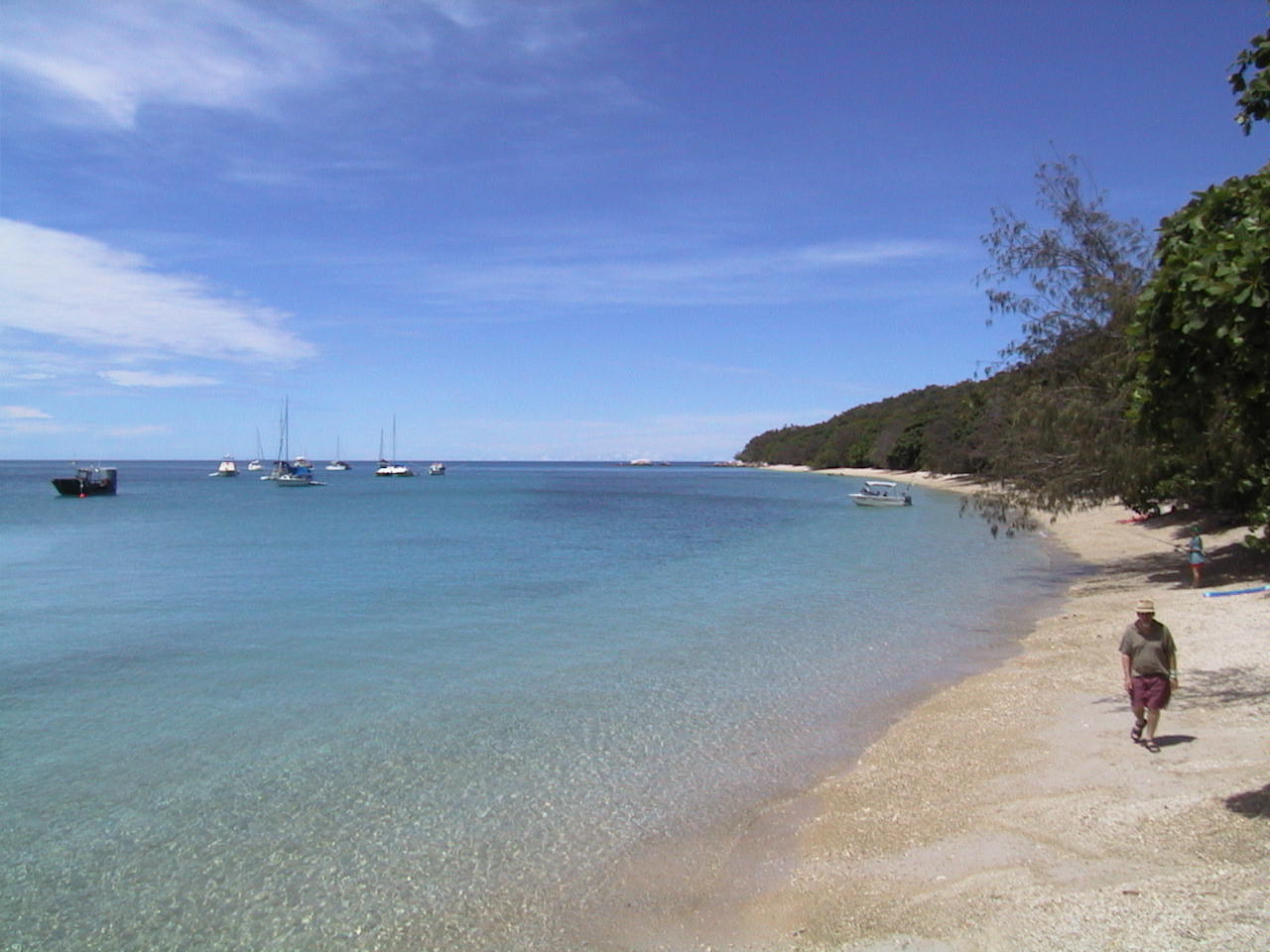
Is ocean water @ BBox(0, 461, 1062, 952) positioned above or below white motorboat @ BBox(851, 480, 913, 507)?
below

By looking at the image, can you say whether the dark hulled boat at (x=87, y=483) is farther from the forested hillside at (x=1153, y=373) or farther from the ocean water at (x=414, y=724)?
the forested hillside at (x=1153, y=373)

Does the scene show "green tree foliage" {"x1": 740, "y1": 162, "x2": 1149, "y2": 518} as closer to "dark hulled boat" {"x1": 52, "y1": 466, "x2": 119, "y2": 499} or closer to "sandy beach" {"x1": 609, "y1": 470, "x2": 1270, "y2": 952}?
"sandy beach" {"x1": 609, "y1": 470, "x2": 1270, "y2": 952}

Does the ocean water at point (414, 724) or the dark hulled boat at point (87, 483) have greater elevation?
the dark hulled boat at point (87, 483)

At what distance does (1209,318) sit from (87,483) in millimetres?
90311

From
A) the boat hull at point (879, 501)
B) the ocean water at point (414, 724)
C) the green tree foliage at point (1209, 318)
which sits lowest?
the ocean water at point (414, 724)

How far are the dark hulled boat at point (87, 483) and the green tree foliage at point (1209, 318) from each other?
87921 millimetres

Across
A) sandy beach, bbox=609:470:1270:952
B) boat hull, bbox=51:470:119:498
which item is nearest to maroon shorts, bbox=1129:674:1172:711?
sandy beach, bbox=609:470:1270:952

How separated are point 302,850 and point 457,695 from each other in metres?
5.39

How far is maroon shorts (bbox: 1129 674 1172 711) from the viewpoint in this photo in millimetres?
8789

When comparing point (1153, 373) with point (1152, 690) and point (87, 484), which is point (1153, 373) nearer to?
point (1152, 690)

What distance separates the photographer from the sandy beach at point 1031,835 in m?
5.80

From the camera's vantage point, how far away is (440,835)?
8359 mm

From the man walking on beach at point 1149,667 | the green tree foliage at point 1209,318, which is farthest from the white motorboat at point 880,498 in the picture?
the green tree foliage at point 1209,318

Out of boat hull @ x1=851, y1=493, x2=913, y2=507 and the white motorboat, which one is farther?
the white motorboat
